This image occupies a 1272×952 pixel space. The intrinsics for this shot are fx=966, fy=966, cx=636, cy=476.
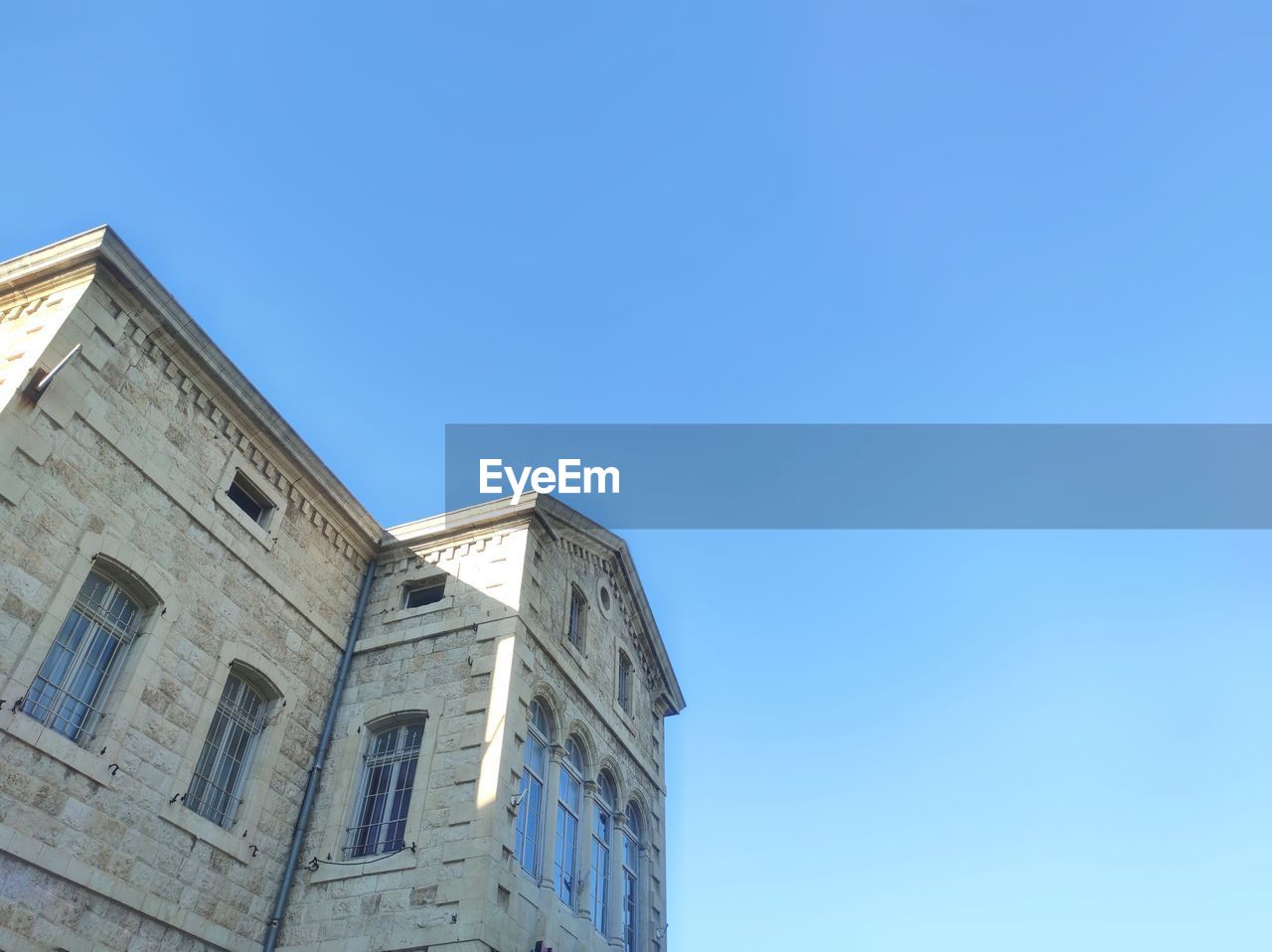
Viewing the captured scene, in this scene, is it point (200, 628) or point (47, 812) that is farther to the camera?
point (200, 628)

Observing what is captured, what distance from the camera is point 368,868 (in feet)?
41.6

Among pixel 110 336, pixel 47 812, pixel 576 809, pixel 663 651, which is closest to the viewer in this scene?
pixel 47 812

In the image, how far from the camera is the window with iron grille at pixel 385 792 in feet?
43.2

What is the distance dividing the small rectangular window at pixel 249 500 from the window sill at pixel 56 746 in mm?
4212

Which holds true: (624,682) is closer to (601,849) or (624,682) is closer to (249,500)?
(601,849)

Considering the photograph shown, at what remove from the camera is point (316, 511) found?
615 inches

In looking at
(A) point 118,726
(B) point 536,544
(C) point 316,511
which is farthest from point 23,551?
(B) point 536,544

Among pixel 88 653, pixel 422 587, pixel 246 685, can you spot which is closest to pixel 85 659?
pixel 88 653

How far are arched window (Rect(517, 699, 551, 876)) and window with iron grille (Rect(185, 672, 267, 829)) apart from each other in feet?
12.5

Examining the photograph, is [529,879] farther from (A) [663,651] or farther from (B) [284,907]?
(A) [663,651]

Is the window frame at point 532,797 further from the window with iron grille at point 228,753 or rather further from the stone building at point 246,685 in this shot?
the window with iron grille at point 228,753

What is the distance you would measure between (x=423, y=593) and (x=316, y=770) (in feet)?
11.1

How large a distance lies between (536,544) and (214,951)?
7.21 meters

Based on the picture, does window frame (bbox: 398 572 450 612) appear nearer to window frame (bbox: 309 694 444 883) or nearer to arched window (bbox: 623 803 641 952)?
window frame (bbox: 309 694 444 883)
